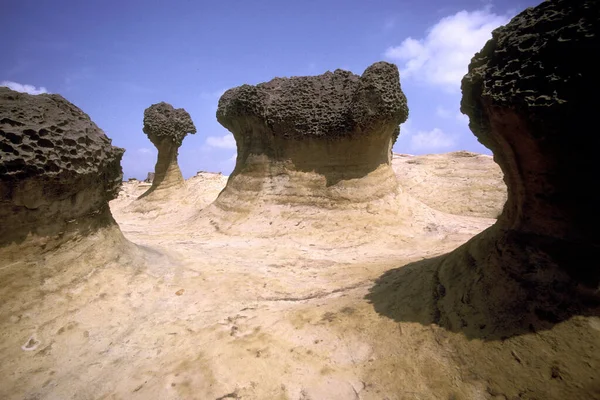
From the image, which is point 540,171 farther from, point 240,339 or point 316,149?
point 316,149

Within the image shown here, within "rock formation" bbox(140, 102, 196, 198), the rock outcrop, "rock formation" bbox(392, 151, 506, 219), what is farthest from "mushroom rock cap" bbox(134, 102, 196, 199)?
the rock outcrop

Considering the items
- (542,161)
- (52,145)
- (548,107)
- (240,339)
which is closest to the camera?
(548,107)

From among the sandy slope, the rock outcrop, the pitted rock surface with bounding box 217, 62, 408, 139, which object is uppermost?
the pitted rock surface with bounding box 217, 62, 408, 139

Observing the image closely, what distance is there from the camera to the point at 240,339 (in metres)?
2.57

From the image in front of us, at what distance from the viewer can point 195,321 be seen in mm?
2947

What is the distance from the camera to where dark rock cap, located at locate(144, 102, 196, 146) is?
37.9 feet

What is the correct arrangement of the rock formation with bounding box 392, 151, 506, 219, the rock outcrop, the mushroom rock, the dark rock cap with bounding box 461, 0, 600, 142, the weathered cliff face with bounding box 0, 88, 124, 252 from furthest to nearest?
1. the rock formation with bounding box 392, 151, 506, 219
2. the mushroom rock
3. the weathered cliff face with bounding box 0, 88, 124, 252
4. the dark rock cap with bounding box 461, 0, 600, 142
5. the rock outcrop

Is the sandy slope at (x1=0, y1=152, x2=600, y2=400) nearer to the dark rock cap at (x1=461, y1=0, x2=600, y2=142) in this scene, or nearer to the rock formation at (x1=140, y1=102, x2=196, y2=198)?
the dark rock cap at (x1=461, y1=0, x2=600, y2=142)

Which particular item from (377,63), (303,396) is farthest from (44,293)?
(377,63)

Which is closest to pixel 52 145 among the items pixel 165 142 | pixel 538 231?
pixel 538 231

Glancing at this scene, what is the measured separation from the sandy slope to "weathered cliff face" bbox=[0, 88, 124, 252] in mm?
300

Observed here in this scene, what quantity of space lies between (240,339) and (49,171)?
248 cm

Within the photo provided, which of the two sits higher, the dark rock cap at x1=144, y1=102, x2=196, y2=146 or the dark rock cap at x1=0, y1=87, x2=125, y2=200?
the dark rock cap at x1=144, y1=102, x2=196, y2=146

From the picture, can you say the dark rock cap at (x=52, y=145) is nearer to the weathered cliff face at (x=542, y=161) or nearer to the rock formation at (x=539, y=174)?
the rock formation at (x=539, y=174)
